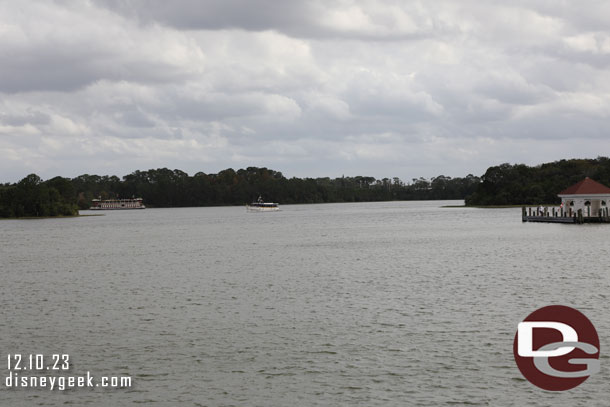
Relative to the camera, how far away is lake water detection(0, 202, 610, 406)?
16422 mm

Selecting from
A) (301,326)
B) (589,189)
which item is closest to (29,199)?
(589,189)

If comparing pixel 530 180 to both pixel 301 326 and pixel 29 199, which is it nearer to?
pixel 29 199

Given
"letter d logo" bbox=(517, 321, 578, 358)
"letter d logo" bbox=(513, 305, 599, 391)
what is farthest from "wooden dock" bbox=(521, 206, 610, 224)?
"letter d logo" bbox=(517, 321, 578, 358)

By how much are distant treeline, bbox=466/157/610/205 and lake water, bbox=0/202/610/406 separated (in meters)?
134

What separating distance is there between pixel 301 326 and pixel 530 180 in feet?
569

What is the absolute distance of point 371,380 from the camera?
1722 cm

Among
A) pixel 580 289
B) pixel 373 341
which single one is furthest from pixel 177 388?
pixel 580 289

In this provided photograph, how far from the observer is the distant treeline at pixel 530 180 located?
17624 cm

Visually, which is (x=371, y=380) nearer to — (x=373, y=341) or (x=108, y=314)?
(x=373, y=341)

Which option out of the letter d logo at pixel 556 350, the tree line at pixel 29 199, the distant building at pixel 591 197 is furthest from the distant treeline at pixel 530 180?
the letter d logo at pixel 556 350

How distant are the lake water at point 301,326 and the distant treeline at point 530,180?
134m

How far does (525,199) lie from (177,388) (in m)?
176

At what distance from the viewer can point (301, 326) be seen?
2394 cm

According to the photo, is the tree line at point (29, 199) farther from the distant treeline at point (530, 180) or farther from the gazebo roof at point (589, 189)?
the gazebo roof at point (589, 189)
